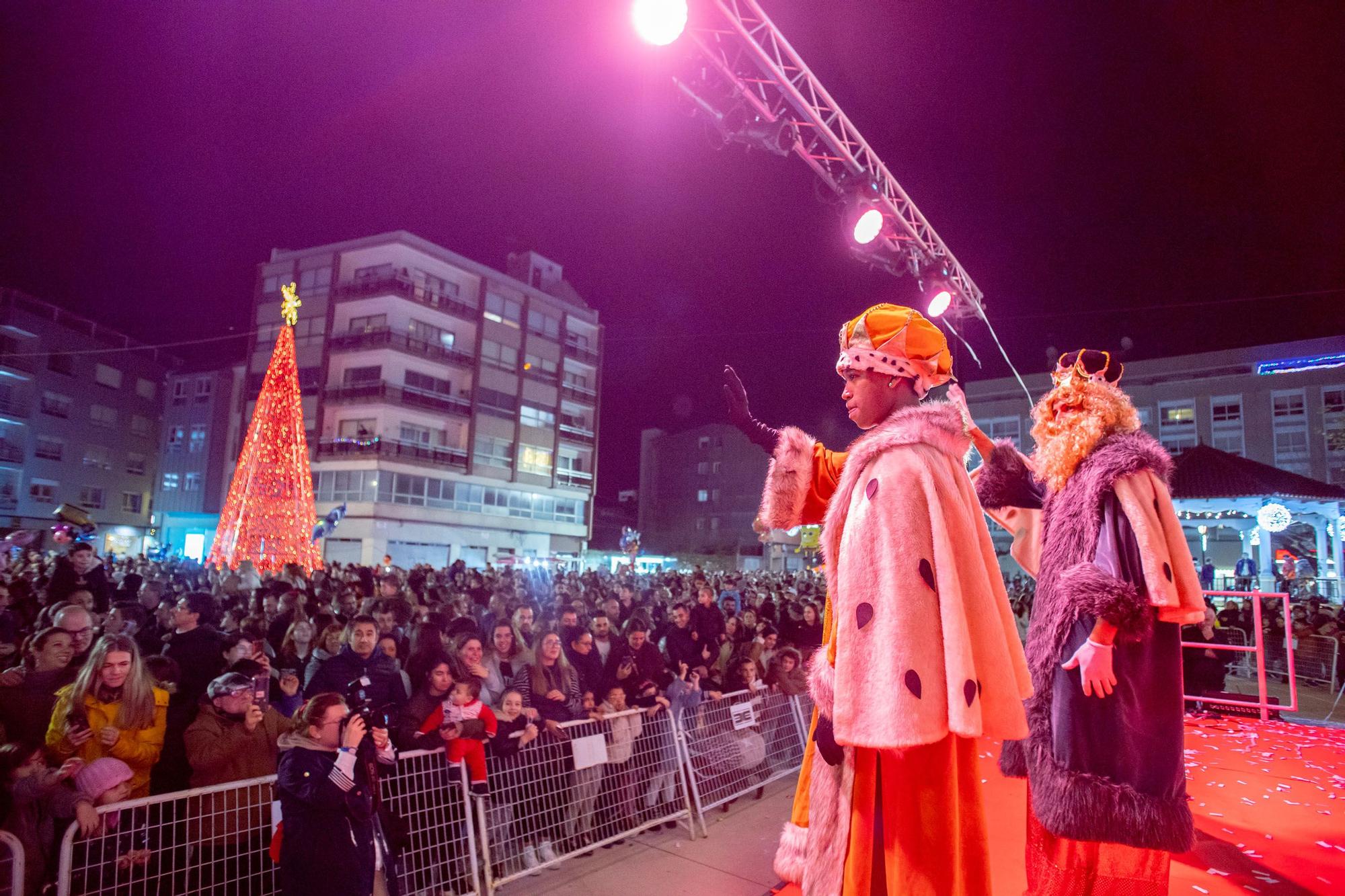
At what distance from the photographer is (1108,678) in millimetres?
2701

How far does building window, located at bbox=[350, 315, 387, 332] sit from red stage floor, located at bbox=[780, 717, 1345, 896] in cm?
3343

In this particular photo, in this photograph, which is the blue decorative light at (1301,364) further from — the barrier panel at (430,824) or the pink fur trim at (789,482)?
the barrier panel at (430,824)

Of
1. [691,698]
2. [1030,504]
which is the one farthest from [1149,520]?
[691,698]

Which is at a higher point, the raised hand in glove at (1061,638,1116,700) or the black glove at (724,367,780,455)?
the black glove at (724,367,780,455)

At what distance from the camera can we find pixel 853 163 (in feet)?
27.6

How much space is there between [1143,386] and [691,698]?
1586 inches

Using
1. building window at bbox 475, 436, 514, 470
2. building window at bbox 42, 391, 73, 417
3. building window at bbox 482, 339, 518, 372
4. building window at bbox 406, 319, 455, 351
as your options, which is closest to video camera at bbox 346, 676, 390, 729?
building window at bbox 406, 319, 455, 351

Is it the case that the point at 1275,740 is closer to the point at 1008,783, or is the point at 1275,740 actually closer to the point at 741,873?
the point at 1008,783

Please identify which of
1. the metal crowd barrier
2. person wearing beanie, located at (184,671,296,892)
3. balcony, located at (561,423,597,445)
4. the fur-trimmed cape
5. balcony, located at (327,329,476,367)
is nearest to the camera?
the fur-trimmed cape

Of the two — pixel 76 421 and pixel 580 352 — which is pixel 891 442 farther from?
pixel 76 421

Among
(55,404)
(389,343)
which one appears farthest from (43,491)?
(389,343)

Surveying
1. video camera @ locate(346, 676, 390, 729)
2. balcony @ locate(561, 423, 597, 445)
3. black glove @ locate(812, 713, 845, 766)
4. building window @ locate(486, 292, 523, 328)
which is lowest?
video camera @ locate(346, 676, 390, 729)

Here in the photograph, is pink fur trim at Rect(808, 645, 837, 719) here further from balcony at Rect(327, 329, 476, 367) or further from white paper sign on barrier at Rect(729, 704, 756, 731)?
balcony at Rect(327, 329, 476, 367)

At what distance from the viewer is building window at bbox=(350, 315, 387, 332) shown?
34.6 metres
